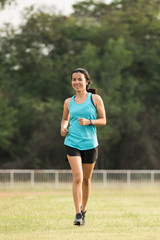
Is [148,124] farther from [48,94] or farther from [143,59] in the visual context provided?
[48,94]

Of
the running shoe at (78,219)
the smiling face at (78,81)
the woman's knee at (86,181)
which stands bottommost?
the running shoe at (78,219)

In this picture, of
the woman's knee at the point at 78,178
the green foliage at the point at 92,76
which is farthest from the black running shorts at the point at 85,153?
the green foliage at the point at 92,76

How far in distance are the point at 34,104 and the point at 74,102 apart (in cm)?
3232

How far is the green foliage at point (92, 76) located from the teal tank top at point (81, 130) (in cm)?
2893

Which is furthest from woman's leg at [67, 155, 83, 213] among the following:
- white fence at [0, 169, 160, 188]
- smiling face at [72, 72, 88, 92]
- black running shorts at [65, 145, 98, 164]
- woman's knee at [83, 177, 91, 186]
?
white fence at [0, 169, 160, 188]

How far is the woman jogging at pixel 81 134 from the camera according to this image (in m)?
7.97

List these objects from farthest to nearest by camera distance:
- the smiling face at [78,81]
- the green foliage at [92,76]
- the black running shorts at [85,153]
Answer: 1. the green foliage at [92,76]
2. the smiling face at [78,81]
3. the black running shorts at [85,153]

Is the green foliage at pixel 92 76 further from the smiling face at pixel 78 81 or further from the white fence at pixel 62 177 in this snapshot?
the smiling face at pixel 78 81

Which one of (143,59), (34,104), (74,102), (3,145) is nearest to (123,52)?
(143,59)

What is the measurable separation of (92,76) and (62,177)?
33.9 ft

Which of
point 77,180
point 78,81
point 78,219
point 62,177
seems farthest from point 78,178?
point 62,177

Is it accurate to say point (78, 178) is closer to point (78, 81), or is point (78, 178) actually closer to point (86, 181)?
point (86, 181)

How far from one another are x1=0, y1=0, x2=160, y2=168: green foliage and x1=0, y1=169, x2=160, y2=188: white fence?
6743 millimetres

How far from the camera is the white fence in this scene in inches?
1161
